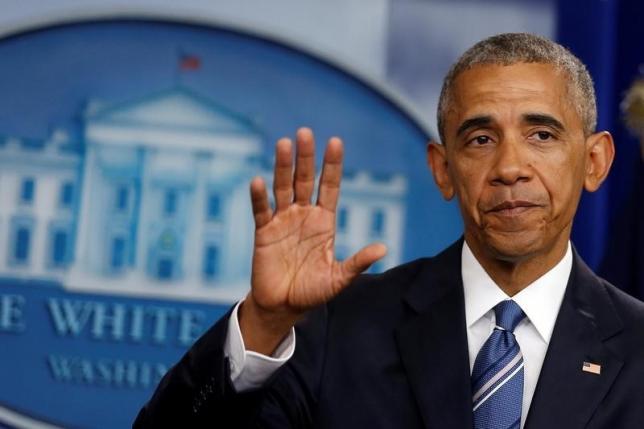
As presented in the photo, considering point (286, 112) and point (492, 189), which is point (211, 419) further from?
point (286, 112)

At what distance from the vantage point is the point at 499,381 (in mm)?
1628

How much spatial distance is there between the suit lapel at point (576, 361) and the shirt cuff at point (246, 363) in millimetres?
396

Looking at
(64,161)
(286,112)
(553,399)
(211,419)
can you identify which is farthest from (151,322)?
(553,399)

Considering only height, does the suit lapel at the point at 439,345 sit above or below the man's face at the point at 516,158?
below

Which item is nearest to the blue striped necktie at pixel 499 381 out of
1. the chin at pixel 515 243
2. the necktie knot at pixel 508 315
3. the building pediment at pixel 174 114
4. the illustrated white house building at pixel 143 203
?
the necktie knot at pixel 508 315

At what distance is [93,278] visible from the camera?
8.95 ft

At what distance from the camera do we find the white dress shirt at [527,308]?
66.4 inches

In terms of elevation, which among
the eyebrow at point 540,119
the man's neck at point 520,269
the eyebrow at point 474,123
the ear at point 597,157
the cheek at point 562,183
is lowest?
the man's neck at point 520,269

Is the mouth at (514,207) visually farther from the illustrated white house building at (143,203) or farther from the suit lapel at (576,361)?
the illustrated white house building at (143,203)

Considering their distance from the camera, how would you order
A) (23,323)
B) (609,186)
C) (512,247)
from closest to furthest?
(512,247), (23,323), (609,186)

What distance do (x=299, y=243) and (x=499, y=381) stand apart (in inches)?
14.8

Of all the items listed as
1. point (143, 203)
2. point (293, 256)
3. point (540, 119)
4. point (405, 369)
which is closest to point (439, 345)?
point (405, 369)

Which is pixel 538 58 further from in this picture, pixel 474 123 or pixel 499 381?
pixel 499 381

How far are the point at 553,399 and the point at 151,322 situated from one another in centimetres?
140
